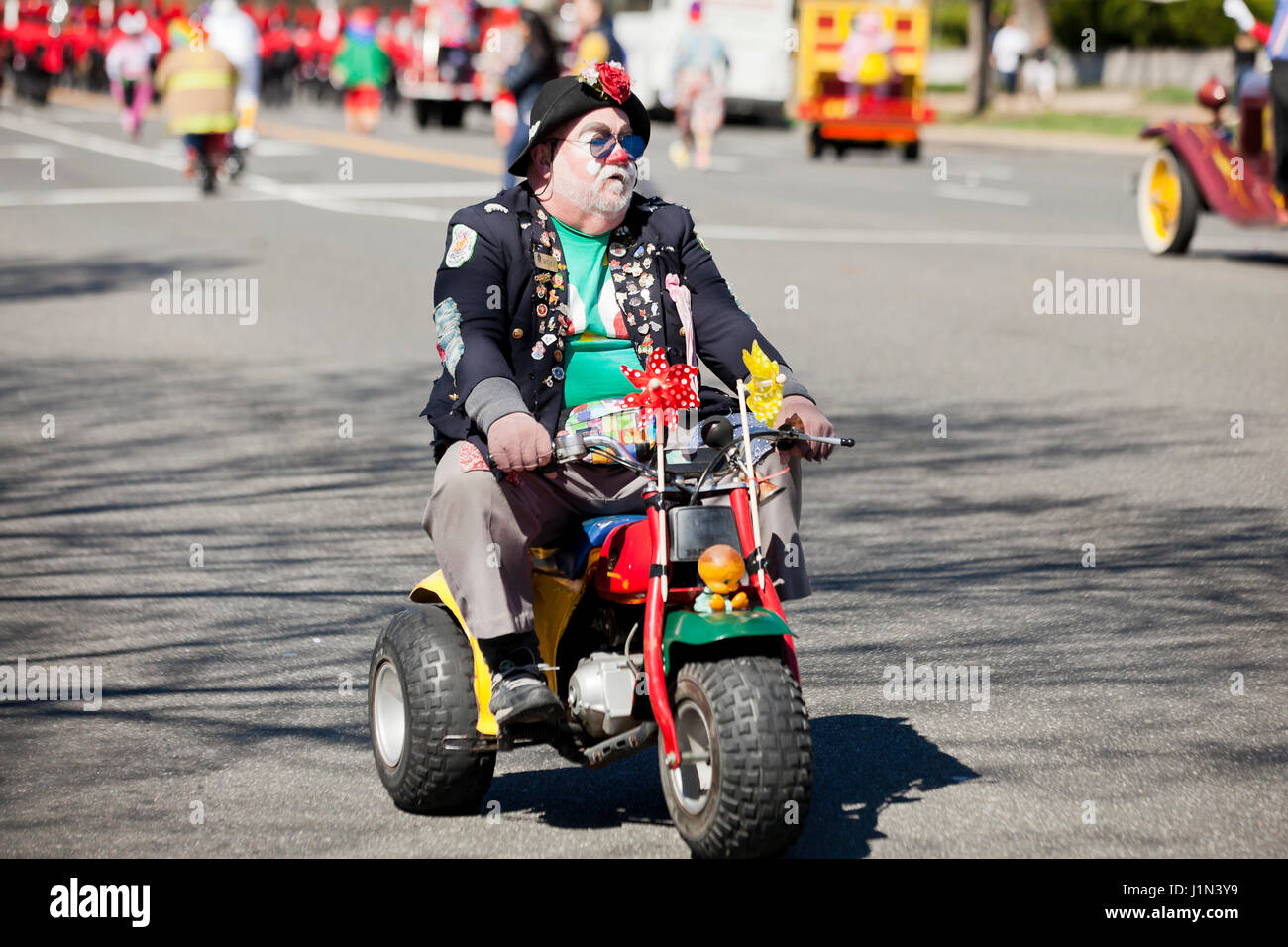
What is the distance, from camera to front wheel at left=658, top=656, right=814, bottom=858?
388cm

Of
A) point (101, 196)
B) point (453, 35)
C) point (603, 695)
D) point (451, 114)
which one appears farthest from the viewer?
point (453, 35)

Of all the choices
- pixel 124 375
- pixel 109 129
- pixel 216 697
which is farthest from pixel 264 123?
pixel 216 697

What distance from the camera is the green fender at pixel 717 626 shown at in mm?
3957

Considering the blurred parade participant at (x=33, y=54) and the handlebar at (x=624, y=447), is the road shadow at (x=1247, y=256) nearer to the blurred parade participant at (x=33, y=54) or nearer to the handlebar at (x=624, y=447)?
the handlebar at (x=624, y=447)

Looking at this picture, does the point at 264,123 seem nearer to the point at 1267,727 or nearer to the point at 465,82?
the point at 465,82

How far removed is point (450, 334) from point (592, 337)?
34cm

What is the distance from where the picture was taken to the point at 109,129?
37062 millimetres

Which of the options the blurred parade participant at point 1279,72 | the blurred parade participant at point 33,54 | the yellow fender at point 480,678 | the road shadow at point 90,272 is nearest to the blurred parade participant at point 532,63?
the road shadow at point 90,272

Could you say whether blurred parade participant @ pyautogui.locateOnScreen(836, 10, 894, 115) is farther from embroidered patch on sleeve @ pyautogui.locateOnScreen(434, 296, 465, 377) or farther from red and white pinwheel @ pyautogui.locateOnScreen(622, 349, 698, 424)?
red and white pinwheel @ pyautogui.locateOnScreen(622, 349, 698, 424)

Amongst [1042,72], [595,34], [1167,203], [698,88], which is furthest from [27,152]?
[1042,72]

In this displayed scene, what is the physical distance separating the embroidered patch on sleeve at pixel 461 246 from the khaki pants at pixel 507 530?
1.53ft

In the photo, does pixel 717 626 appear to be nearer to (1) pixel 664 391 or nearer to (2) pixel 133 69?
(1) pixel 664 391

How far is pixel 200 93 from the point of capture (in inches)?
845
